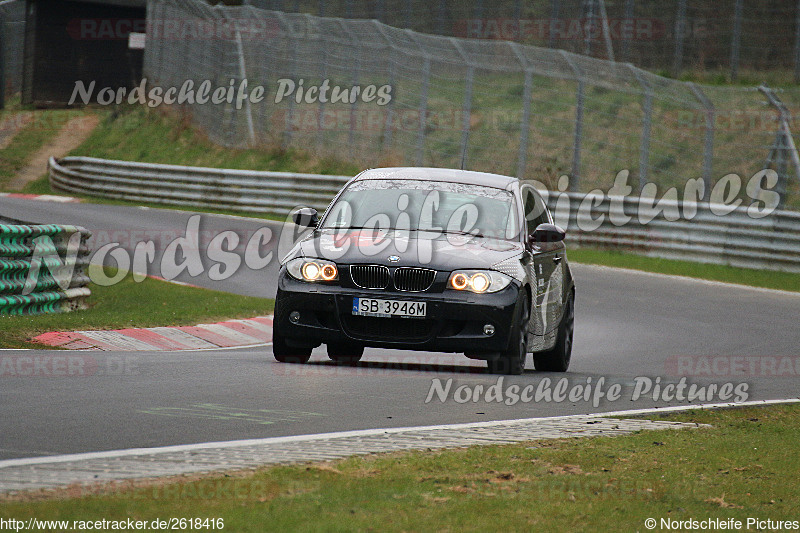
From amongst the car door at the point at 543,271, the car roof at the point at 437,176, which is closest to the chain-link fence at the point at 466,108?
the car door at the point at 543,271

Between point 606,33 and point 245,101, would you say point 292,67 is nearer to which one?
point 245,101

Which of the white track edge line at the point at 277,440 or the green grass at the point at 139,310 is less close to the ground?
the white track edge line at the point at 277,440

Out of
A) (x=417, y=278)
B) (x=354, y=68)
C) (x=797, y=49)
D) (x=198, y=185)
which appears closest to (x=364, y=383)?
(x=417, y=278)

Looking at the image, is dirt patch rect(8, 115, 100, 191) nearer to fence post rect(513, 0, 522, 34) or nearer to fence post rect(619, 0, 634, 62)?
fence post rect(513, 0, 522, 34)

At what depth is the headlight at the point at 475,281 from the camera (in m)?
10.3

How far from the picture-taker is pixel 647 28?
37.0m

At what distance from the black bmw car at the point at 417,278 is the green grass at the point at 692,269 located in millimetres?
11691

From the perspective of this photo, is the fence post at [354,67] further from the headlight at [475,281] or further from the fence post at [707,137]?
the headlight at [475,281]

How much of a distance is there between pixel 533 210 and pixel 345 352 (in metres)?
2.27

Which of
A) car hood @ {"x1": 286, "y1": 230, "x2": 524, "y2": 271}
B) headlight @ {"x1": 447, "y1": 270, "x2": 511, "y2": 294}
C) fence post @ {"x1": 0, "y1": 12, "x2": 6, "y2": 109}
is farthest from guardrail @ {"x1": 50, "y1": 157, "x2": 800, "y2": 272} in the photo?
fence post @ {"x1": 0, "y1": 12, "x2": 6, "y2": 109}

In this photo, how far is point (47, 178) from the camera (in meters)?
37.5

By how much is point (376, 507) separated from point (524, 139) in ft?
71.2

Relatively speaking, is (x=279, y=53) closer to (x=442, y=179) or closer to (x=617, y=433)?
(x=442, y=179)

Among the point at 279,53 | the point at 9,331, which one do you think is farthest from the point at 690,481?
the point at 279,53
